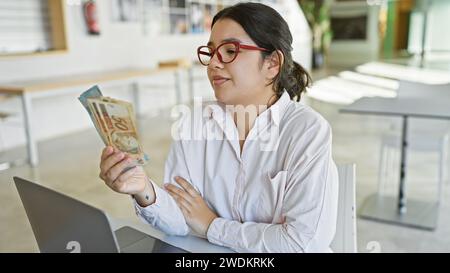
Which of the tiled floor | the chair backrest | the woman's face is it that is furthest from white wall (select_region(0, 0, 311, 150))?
the chair backrest

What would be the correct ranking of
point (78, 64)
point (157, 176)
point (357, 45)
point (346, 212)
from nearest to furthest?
point (346, 212)
point (157, 176)
point (78, 64)
point (357, 45)

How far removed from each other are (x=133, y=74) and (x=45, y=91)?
4.39 feet

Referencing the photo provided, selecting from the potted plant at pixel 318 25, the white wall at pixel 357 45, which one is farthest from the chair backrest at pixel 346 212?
the white wall at pixel 357 45

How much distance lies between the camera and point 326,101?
22.7 feet

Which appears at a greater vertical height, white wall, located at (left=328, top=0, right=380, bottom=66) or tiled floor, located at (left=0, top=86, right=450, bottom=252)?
white wall, located at (left=328, top=0, right=380, bottom=66)

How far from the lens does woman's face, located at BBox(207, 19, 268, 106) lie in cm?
108

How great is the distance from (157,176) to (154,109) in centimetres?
336

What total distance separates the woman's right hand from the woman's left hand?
0.18 m

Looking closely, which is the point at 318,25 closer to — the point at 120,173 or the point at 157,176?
the point at 157,176

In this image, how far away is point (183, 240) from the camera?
1.08 meters

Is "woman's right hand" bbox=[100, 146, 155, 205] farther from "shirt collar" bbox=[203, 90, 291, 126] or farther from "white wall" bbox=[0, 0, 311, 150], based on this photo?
"white wall" bbox=[0, 0, 311, 150]

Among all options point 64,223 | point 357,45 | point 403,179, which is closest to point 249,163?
point 64,223
